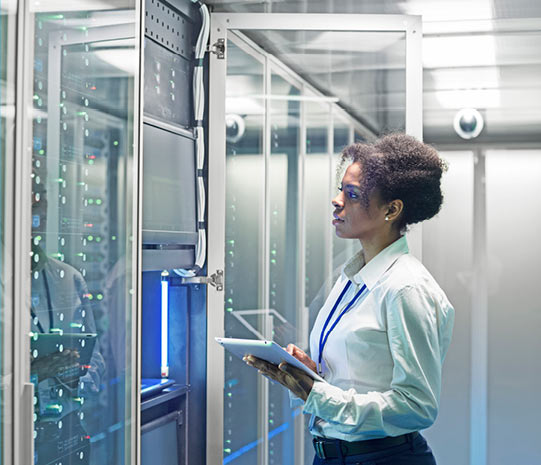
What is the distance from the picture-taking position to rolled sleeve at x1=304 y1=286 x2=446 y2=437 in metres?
1.77

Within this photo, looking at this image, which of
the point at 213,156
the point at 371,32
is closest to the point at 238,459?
the point at 213,156

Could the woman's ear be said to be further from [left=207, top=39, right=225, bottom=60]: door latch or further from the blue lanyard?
[left=207, top=39, right=225, bottom=60]: door latch

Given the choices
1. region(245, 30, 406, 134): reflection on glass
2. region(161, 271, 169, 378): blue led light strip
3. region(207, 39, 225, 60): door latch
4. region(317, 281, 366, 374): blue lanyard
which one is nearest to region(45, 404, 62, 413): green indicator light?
region(317, 281, 366, 374): blue lanyard

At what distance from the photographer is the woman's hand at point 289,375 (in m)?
1.89

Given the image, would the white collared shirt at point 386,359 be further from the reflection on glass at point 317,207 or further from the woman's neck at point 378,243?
the reflection on glass at point 317,207

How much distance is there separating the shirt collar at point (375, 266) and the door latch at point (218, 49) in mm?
1121

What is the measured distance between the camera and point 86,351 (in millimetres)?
1822

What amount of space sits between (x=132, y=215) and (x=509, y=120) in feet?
6.84

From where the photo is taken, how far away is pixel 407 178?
2.02 m

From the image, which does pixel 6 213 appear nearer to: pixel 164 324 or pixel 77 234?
pixel 77 234

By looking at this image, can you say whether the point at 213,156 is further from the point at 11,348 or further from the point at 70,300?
the point at 11,348

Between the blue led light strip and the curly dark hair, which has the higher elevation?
the curly dark hair

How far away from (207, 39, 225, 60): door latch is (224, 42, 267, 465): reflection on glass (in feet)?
0.20

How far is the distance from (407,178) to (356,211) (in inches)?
6.1
